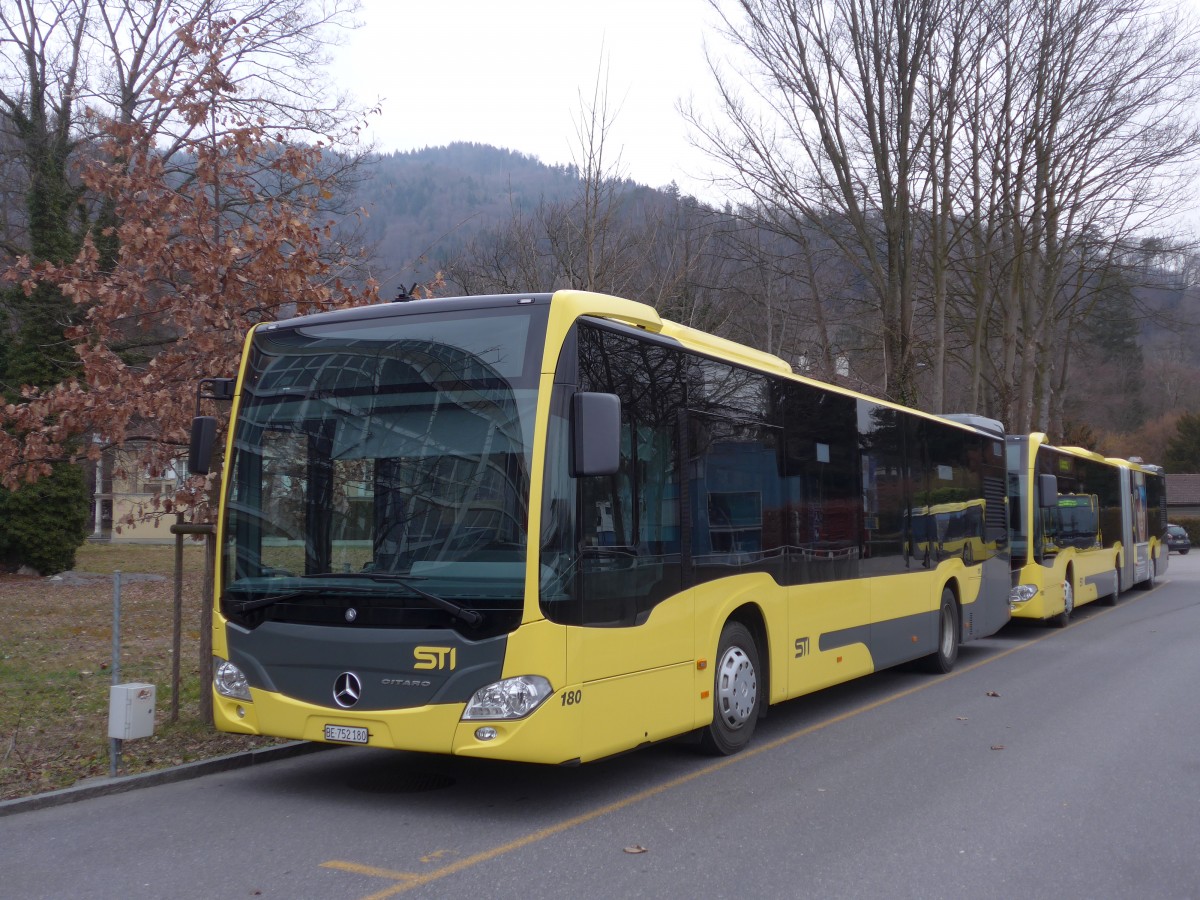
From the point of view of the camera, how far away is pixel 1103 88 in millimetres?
25625

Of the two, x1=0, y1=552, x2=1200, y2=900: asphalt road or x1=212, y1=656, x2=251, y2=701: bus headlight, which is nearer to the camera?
x1=0, y1=552, x2=1200, y2=900: asphalt road

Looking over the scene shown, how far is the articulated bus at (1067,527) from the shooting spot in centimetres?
1772

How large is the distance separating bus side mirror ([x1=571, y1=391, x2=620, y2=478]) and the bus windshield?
1.06 ft

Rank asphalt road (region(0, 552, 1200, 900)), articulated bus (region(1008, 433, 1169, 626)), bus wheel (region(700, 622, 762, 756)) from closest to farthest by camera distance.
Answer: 1. asphalt road (region(0, 552, 1200, 900))
2. bus wheel (region(700, 622, 762, 756))
3. articulated bus (region(1008, 433, 1169, 626))

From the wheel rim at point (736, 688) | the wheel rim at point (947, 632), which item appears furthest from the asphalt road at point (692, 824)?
the wheel rim at point (947, 632)

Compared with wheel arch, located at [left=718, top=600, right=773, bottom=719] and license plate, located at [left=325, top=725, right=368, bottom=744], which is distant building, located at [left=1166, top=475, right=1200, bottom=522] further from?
license plate, located at [left=325, top=725, right=368, bottom=744]

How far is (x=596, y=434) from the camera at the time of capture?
6.34 m

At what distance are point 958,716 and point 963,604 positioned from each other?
4.11 meters

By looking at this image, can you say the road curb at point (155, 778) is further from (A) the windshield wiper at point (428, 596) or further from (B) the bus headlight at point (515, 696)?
(B) the bus headlight at point (515, 696)

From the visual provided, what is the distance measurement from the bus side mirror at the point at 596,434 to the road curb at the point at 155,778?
367 centimetres

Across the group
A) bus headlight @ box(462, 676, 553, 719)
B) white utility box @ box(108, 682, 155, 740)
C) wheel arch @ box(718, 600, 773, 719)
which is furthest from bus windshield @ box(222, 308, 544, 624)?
wheel arch @ box(718, 600, 773, 719)

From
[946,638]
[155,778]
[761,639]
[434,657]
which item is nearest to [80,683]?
[155,778]

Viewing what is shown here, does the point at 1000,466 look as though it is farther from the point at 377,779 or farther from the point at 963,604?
the point at 377,779

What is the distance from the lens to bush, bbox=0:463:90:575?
23.4 metres
